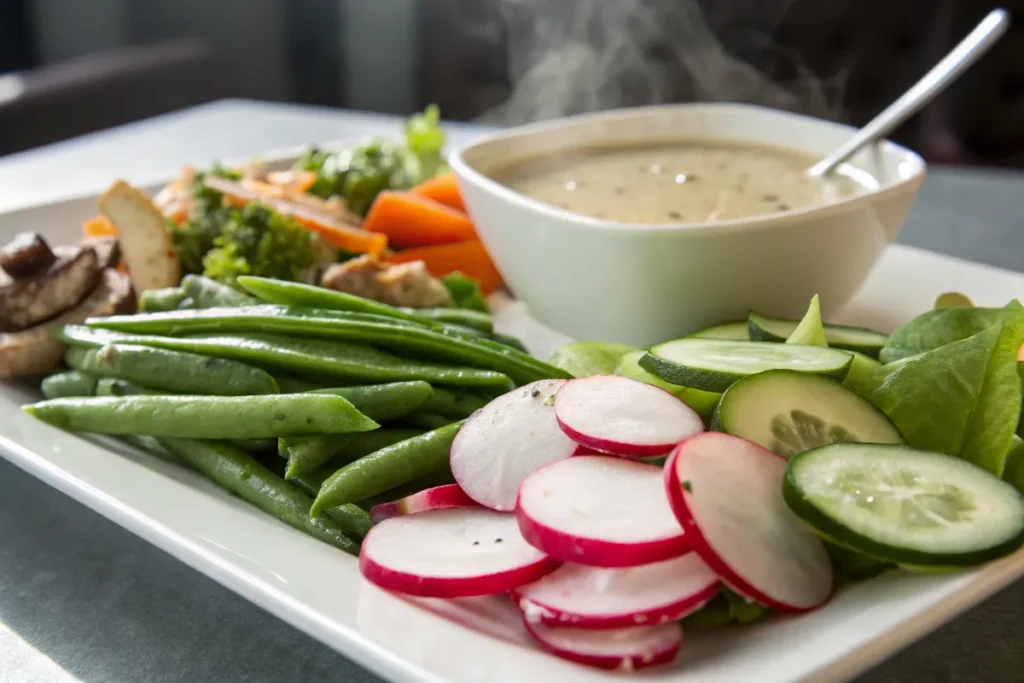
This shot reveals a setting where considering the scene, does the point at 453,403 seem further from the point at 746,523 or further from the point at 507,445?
the point at 746,523

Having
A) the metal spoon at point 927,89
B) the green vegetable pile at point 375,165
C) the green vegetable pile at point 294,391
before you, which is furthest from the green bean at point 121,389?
the metal spoon at point 927,89

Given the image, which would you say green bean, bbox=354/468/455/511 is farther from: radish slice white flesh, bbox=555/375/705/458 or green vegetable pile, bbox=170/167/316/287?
green vegetable pile, bbox=170/167/316/287

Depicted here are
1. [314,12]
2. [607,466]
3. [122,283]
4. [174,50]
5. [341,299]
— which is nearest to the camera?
[607,466]

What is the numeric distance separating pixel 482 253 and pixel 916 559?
76.2 inches

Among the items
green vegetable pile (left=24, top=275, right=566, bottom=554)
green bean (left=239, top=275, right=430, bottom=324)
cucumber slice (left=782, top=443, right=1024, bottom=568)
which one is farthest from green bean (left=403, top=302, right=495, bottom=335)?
cucumber slice (left=782, top=443, right=1024, bottom=568)

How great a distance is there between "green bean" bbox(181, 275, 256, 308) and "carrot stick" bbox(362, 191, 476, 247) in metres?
0.82

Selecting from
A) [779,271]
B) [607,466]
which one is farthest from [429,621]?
[779,271]

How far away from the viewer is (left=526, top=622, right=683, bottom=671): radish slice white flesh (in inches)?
47.8

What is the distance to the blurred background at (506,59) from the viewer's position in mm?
3500

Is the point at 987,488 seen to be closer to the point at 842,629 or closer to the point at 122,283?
the point at 842,629

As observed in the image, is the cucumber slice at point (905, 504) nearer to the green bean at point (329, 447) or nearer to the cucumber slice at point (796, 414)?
the cucumber slice at point (796, 414)

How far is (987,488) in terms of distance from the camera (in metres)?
1.34

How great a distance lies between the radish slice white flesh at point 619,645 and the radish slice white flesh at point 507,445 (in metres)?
0.28

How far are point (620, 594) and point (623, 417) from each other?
32 cm
